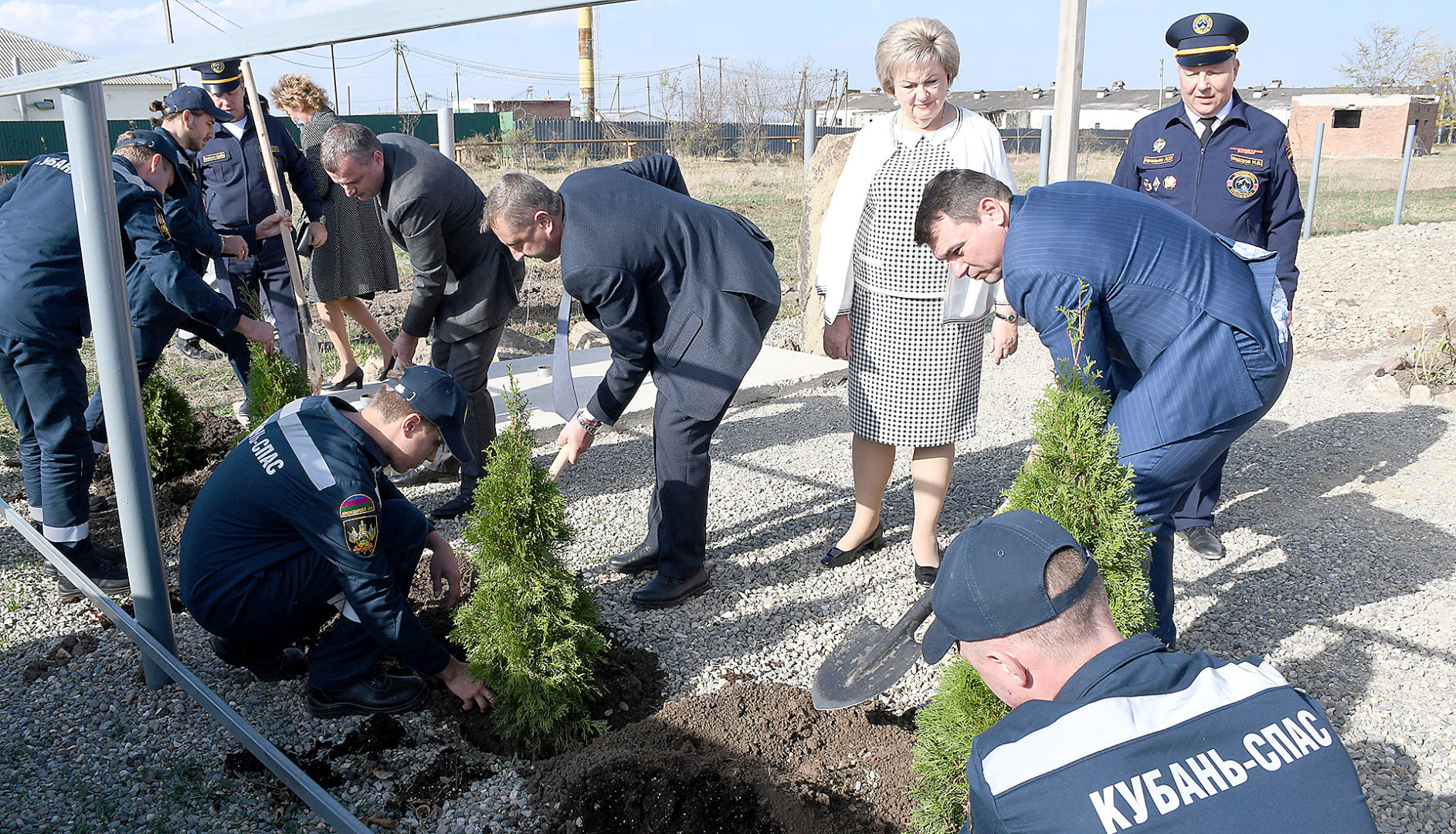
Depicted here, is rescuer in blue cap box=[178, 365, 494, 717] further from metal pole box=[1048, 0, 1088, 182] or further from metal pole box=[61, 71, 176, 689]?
metal pole box=[1048, 0, 1088, 182]

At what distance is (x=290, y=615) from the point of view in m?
3.22

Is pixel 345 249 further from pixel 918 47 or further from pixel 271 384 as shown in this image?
pixel 918 47

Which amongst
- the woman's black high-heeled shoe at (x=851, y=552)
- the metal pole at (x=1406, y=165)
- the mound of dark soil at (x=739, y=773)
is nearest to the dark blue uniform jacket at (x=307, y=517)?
the mound of dark soil at (x=739, y=773)

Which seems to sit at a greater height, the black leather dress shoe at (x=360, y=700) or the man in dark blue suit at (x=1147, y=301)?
the man in dark blue suit at (x=1147, y=301)

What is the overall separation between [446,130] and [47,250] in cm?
408

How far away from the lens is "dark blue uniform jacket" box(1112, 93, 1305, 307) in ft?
14.1

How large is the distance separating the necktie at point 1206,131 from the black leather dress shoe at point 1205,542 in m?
1.78

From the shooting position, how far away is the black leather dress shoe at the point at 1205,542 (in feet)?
14.6

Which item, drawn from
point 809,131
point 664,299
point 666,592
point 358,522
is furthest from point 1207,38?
point 809,131

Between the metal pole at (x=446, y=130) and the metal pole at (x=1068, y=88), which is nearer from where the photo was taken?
the metal pole at (x=1068, y=88)

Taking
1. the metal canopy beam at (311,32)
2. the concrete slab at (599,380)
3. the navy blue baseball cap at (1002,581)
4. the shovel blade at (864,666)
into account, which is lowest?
the shovel blade at (864,666)

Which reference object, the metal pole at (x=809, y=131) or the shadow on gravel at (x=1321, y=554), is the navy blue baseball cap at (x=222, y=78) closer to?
the metal pole at (x=809, y=131)

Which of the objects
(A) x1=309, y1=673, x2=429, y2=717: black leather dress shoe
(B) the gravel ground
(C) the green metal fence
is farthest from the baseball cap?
(C) the green metal fence

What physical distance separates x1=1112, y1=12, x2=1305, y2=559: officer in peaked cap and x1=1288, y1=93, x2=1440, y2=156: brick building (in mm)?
34420
